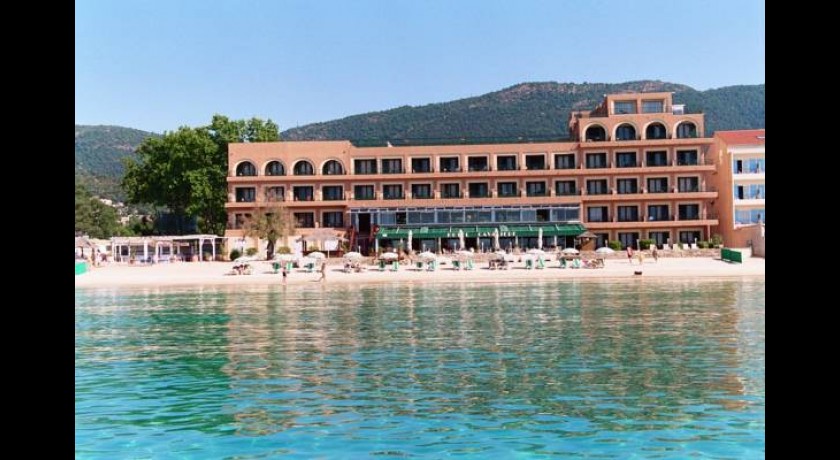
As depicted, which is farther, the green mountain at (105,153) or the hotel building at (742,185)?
the green mountain at (105,153)

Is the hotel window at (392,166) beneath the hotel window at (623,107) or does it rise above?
beneath

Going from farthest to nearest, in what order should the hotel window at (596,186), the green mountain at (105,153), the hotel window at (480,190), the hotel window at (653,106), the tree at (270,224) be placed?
1. the green mountain at (105,153)
2. the hotel window at (653,106)
3. the hotel window at (480,190)
4. the hotel window at (596,186)
5. the tree at (270,224)

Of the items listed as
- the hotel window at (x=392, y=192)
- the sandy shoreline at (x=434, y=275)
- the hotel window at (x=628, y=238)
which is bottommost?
the sandy shoreline at (x=434, y=275)

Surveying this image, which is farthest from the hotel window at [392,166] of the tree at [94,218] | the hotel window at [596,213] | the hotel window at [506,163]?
the tree at [94,218]

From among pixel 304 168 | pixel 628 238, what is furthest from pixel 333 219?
pixel 628 238

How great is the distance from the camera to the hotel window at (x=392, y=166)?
73.8 m

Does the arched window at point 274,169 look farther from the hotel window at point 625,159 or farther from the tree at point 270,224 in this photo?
the hotel window at point 625,159

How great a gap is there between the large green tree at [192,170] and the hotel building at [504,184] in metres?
9.55

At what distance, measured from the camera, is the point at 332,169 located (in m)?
74.2
